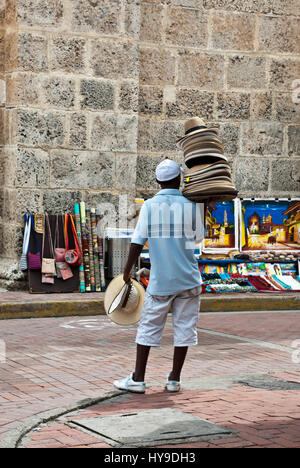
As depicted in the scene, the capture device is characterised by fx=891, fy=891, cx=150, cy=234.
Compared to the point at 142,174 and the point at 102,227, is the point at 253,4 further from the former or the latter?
the point at 102,227

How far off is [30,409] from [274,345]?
3.64 m

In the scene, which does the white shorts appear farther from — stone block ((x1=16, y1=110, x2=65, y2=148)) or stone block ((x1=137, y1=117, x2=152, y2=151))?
stone block ((x1=137, y1=117, x2=152, y2=151))

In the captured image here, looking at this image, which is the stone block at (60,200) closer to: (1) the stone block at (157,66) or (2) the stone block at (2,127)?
(2) the stone block at (2,127)

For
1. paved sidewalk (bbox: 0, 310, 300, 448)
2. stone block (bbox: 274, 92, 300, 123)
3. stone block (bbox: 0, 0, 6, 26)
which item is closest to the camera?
paved sidewalk (bbox: 0, 310, 300, 448)

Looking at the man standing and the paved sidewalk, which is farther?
the man standing

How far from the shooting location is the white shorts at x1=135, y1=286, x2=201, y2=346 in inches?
269

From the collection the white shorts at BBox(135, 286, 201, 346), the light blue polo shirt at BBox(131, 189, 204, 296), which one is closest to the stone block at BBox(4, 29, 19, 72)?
the light blue polo shirt at BBox(131, 189, 204, 296)

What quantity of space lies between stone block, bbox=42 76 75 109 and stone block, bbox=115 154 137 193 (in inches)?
42.1

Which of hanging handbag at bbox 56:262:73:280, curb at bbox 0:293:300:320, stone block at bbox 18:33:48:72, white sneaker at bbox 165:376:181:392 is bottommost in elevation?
white sneaker at bbox 165:376:181:392

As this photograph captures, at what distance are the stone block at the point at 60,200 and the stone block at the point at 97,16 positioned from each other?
225 cm

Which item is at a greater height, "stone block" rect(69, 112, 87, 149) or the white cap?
"stone block" rect(69, 112, 87, 149)

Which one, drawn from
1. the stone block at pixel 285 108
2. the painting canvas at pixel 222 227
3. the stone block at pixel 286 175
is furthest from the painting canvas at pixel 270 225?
the stone block at pixel 285 108

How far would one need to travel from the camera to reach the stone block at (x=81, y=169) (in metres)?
12.4

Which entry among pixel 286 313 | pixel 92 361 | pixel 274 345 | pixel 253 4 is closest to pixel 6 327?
pixel 92 361
